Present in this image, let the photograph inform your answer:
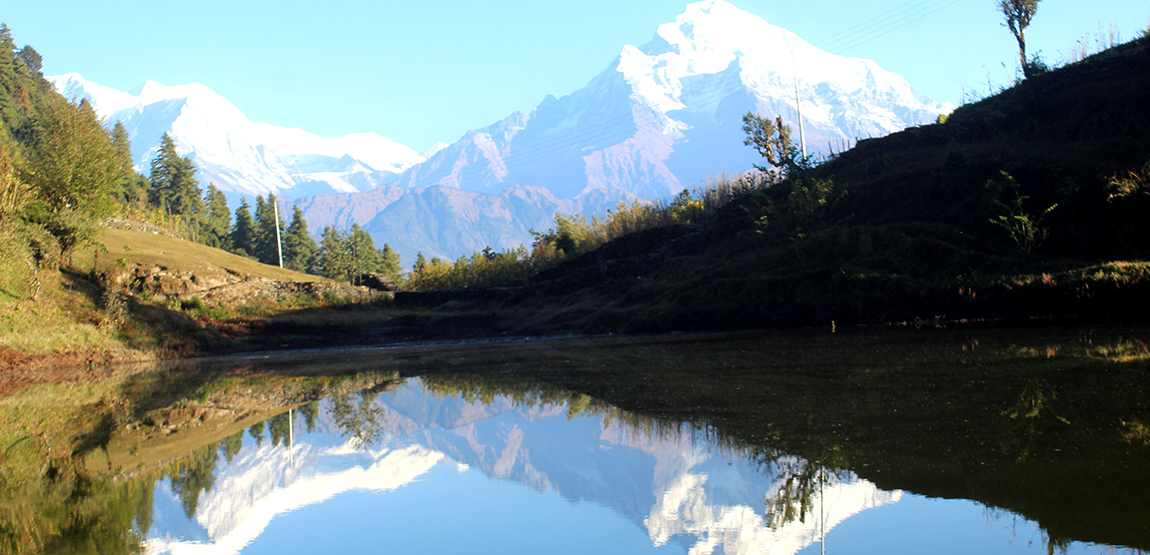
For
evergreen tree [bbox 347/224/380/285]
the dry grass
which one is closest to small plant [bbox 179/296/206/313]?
the dry grass

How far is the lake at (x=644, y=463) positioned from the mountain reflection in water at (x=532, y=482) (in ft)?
0.07

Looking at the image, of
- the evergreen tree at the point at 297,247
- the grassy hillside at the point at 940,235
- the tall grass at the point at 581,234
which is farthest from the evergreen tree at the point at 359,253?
the grassy hillside at the point at 940,235

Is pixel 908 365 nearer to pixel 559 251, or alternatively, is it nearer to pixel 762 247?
pixel 762 247

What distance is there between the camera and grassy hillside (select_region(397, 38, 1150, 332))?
13469mm

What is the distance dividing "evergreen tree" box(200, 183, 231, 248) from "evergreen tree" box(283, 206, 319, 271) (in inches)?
325

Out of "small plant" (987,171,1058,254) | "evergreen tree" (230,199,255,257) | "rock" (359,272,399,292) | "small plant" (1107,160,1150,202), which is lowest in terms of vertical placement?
"small plant" (987,171,1058,254)

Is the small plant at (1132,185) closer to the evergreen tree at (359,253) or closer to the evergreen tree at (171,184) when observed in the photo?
the evergreen tree at (359,253)

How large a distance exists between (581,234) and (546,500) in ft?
87.0

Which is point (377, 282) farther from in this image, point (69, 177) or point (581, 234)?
point (69, 177)

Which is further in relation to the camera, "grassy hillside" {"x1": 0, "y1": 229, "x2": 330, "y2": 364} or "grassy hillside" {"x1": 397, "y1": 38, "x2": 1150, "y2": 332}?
"grassy hillside" {"x1": 0, "y1": 229, "x2": 330, "y2": 364}

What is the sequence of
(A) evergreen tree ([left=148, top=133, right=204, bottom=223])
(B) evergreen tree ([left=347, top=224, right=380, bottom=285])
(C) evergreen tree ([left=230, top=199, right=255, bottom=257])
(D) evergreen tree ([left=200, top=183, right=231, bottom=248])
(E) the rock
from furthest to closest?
(D) evergreen tree ([left=200, top=183, right=231, bottom=248]) → (A) evergreen tree ([left=148, top=133, right=204, bottom=223]) → (C) evergreen tree ([left=230, top=199, right=255, bottom=257]) → (B) evergreen tree ([left=347, top=224, right=380, bottom=285]) → (E) the rock

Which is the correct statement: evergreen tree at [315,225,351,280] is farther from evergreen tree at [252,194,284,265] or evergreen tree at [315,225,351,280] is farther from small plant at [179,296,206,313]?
small plant at [179,296,206,313]

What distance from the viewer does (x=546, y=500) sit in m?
4.04

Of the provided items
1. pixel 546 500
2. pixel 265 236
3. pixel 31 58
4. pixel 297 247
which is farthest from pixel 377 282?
pixel 31 58
